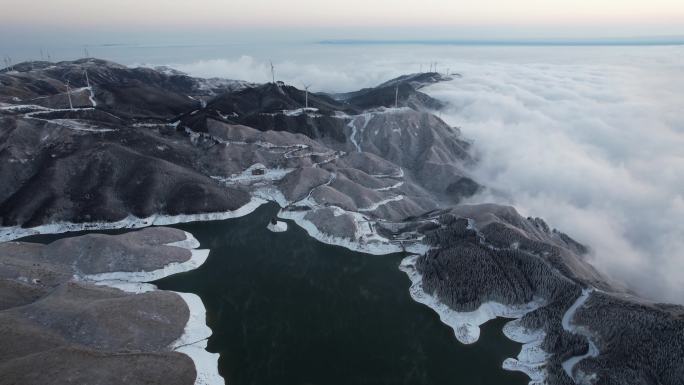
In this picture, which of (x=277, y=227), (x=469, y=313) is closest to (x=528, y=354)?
(x=469, y=313)

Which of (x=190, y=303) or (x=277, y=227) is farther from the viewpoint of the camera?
(x=277, y=227)

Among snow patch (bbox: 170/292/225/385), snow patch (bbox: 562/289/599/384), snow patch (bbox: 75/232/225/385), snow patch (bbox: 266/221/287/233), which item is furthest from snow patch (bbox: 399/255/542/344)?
snow patch (bbox: 266/221/287/233)

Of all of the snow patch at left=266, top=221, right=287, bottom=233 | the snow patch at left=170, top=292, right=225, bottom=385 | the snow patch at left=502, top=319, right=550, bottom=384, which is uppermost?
the snow patch at left=266, top=221, right=287, bottom=233

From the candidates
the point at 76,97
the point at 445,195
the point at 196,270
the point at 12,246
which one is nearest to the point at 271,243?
the point at 196,270

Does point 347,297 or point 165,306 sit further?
point 347,297

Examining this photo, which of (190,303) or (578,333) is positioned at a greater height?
(578,333)

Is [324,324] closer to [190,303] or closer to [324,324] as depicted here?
[324,324]

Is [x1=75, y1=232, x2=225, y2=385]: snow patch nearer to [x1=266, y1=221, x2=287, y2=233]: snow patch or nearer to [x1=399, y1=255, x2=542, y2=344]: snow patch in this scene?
[x1=266, y1=221, x2=287, y2=233]: snow patch

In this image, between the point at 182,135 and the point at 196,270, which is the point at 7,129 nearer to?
the point at 182,135

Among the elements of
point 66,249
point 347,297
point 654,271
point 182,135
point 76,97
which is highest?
point 76,97
